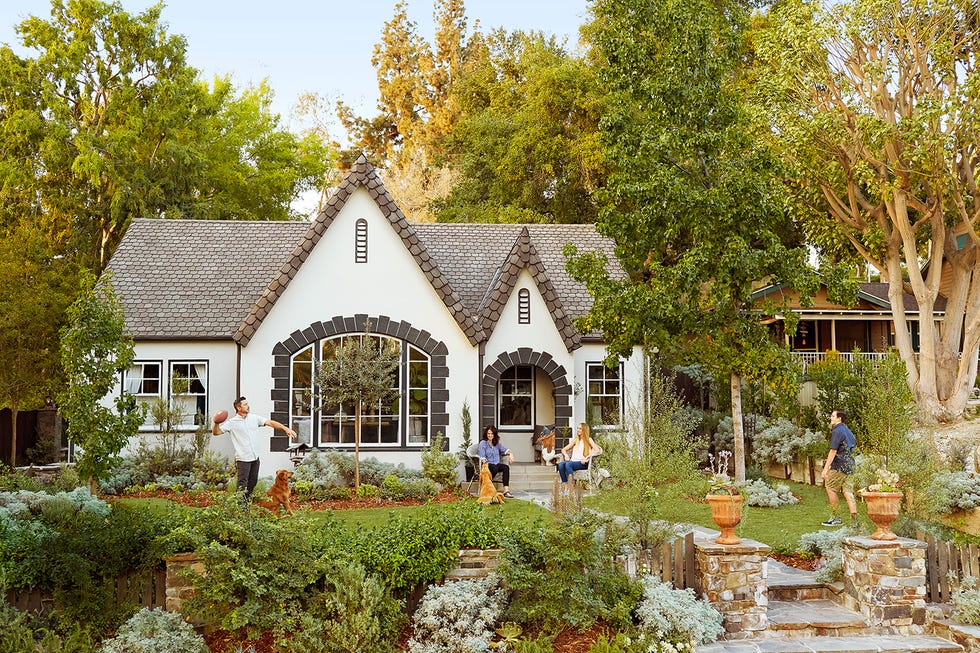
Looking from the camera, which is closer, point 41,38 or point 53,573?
point 53,573

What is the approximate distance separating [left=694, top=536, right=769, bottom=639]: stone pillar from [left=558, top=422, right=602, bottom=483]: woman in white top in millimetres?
5918

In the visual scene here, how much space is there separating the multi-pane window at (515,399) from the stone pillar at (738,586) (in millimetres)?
10954

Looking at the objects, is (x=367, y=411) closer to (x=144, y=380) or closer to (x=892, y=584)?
(x=144, y=380)

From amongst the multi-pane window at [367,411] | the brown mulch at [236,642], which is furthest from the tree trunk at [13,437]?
the brown mulch at [236,642]

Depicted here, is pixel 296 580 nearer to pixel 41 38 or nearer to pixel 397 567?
pixel 397 567

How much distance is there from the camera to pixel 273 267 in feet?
Result: 67.8

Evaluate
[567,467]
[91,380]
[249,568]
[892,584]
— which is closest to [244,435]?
[91,380]

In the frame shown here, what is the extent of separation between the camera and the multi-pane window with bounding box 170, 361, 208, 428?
18109 millimetres

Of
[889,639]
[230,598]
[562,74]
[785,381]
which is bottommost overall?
[889,639]

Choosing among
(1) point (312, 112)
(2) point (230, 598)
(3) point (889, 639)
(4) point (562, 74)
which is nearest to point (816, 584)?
(3) point (889, 639)

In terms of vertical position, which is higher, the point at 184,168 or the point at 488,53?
the point at 488,53

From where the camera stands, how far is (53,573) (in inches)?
316

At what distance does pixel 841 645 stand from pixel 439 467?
8.96 m

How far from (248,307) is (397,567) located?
12.2 m
